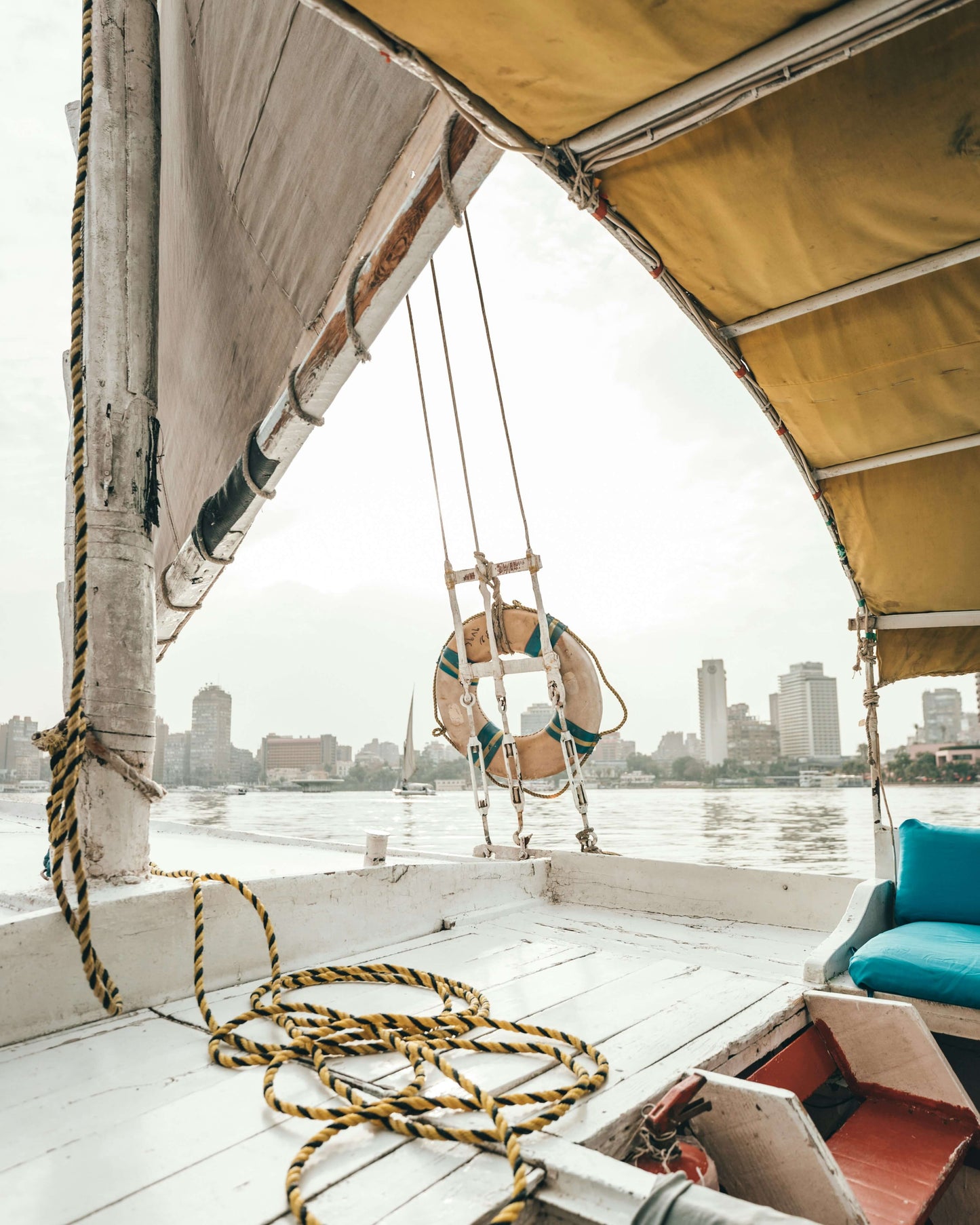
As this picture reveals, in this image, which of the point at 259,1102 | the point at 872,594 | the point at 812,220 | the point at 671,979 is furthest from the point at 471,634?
the point at 259,1102

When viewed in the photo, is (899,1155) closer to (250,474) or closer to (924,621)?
(924,621)

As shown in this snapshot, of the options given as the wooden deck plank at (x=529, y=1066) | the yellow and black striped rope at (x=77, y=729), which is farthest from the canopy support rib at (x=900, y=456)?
the yellow and black striped rope at (x=77, y=729)

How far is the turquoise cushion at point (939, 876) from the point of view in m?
2.63

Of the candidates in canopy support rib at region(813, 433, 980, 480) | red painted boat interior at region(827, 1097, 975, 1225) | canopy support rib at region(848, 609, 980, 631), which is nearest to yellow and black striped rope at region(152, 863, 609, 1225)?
red painted boat interior at region(827, 1097, 975, 1225)

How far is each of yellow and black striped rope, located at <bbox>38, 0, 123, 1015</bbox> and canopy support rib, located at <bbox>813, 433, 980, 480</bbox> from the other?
9.14ft

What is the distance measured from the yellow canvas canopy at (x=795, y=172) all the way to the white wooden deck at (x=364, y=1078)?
1895 mm

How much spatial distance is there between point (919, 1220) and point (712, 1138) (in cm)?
40

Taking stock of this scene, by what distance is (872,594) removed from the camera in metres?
3.91

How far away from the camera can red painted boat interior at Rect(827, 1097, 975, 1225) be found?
1.59m

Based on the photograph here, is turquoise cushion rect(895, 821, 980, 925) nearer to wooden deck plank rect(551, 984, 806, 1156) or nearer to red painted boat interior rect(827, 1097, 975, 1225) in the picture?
wooden deck plank rect(551, 984, 806, 1156)

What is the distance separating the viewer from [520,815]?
425 cm

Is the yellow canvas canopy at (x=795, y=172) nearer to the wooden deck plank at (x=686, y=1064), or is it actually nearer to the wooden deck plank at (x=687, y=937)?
the wooden deck plank at (x=687, y=937)

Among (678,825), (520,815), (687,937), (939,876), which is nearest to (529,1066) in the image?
(687,937)

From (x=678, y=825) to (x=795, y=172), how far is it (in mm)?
34416
